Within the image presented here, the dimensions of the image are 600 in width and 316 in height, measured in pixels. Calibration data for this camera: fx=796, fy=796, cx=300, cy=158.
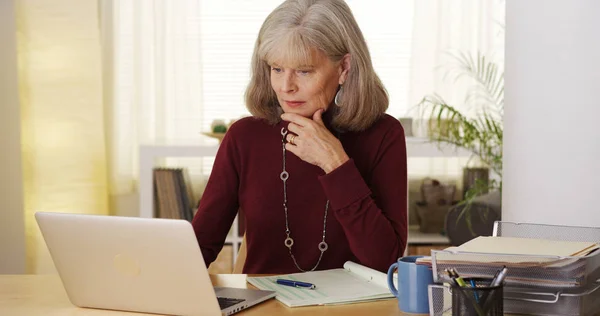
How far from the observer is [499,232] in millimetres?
1506

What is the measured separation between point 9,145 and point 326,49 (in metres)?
2.63

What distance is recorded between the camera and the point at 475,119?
4266mm

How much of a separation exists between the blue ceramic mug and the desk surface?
0.09ft

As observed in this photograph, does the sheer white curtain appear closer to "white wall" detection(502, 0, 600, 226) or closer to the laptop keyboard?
"white wall" detection(502, 0, 600, 226)

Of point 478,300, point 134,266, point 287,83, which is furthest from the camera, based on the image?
point 287,83

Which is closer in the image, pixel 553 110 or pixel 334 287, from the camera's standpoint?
pixel 334 287

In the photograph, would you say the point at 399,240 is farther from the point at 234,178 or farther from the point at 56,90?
the point at 56,90

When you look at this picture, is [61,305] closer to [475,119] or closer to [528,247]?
[528,247]

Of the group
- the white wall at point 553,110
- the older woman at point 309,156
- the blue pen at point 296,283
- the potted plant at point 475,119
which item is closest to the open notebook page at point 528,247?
the blue pen at point 296,283

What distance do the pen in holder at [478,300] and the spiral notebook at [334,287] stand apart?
29 centimetres

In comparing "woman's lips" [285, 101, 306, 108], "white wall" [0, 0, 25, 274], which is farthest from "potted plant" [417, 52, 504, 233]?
"white wall" [0, 0, 25, 274]

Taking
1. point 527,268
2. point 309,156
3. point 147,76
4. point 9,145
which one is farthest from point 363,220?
point 147,76

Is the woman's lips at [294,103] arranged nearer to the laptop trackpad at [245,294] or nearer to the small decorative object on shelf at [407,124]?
the laptop trackpad at [245,294]

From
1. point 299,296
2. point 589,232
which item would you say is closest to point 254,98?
point 299,296
